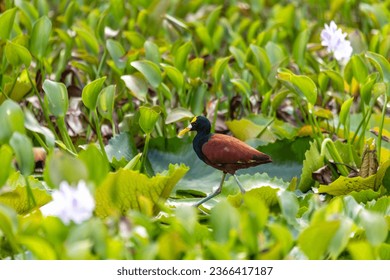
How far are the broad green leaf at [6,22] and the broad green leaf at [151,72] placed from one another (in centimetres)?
33

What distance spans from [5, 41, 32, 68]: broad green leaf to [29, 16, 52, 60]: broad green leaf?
0.35 ft

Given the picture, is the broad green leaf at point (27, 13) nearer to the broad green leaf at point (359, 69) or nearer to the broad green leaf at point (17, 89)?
the broad green leaf at point (17, 89)

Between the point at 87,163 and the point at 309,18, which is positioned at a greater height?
the point at 87,163

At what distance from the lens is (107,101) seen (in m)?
2.22

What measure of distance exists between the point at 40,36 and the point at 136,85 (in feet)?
0.89

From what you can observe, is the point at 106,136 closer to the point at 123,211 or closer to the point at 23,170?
the point at 123,211

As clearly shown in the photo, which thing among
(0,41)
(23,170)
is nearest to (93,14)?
(0,41)

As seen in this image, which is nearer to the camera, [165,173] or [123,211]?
[123,211]

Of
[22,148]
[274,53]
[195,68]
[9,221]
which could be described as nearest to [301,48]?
[274,53]

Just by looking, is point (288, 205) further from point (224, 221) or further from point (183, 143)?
point (183, 143)

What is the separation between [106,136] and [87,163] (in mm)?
925

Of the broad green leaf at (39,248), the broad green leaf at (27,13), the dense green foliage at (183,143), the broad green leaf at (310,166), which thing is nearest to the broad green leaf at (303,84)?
the dense green foliage at (183,143)

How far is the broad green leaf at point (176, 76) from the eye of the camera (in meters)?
2.38

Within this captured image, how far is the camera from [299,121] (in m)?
2.72
